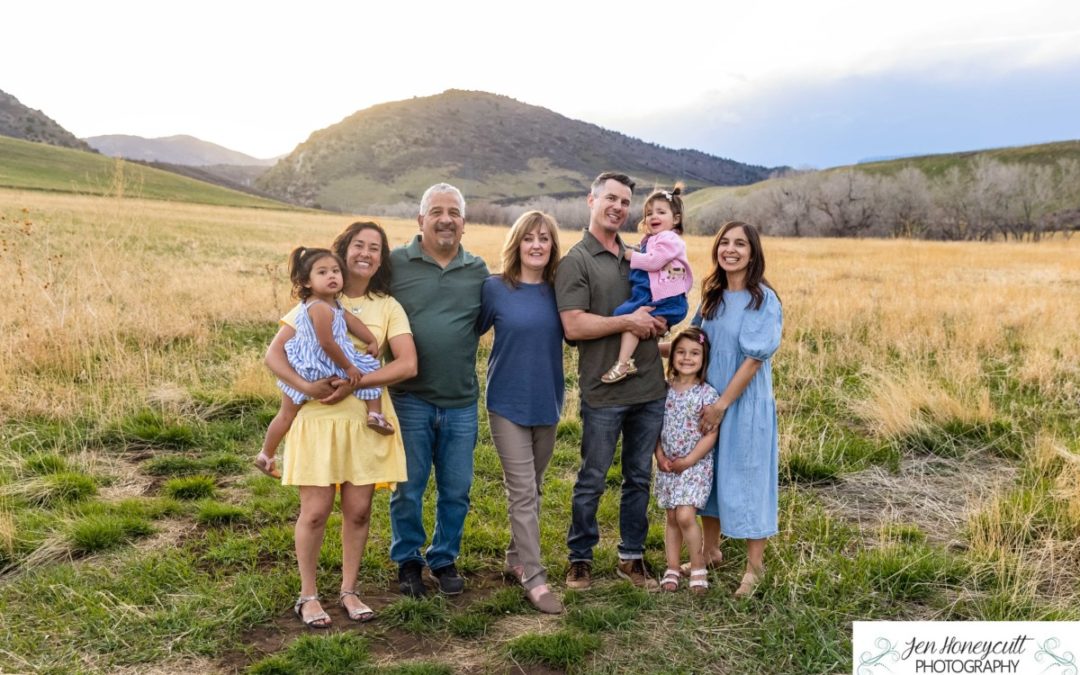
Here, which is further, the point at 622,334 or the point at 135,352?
the point at 135,352

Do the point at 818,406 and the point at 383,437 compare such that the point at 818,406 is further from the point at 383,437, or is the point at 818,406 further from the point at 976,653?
the point at 383,437

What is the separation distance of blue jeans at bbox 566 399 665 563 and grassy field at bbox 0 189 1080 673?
32 cm

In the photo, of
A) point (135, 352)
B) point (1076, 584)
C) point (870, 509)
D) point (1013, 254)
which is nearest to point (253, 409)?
point (135, 352)

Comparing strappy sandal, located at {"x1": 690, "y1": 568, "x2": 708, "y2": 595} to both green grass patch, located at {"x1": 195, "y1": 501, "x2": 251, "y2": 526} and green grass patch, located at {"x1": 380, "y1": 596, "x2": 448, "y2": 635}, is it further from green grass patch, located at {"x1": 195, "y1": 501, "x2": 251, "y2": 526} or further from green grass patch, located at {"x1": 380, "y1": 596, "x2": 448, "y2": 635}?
green grass patch, located at {"x1": 195, "y1": 501, "x2": 251, "y2": 526}

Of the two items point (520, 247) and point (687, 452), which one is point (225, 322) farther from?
point (687, 452)

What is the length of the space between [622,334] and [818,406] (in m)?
4.57

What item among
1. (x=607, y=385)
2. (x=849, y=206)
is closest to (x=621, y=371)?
(x=607, y=385)

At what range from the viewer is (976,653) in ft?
11.4

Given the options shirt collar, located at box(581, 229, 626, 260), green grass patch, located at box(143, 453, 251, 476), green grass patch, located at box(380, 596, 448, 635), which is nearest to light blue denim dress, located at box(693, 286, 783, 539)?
shirt collar, located at box(581, 229, 626, 260)

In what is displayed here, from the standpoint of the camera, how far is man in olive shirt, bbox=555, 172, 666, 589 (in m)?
4.27

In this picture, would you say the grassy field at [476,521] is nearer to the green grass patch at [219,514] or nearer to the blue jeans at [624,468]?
the green grass patch at [219,514]

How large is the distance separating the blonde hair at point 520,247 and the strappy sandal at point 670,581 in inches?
77.2

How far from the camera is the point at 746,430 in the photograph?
4352mm

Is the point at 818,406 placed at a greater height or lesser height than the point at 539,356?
lesser
